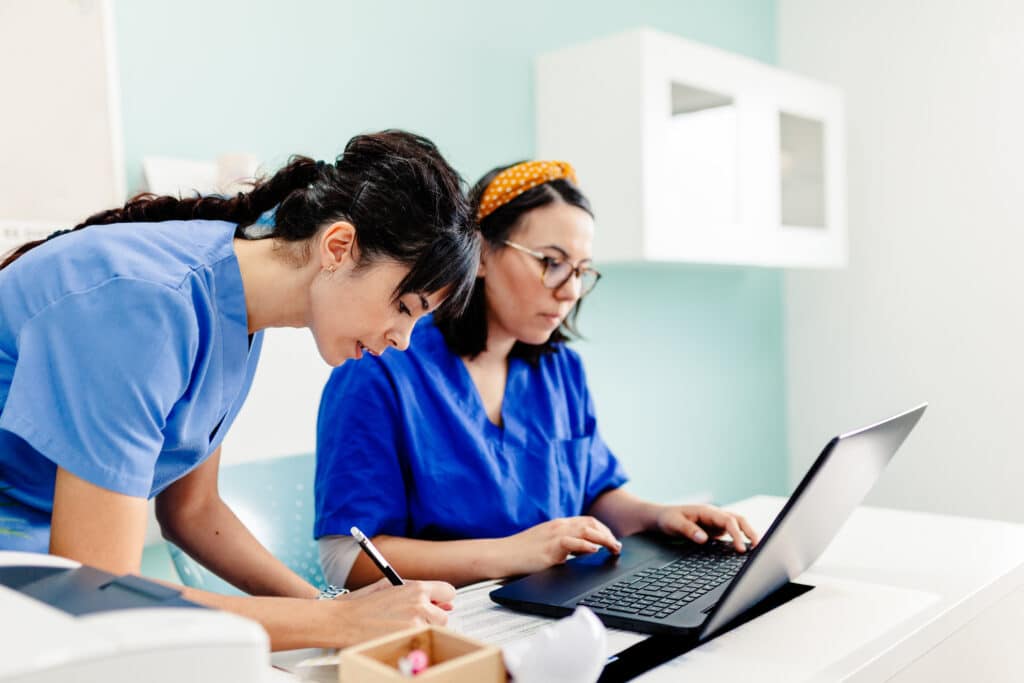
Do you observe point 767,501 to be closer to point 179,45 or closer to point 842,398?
point 179,45

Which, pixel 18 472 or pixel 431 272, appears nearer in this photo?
pixel 18 472

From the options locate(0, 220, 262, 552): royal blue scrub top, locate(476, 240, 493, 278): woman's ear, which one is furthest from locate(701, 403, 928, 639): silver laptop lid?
locate(476, 240, 493, 278): woman's ear

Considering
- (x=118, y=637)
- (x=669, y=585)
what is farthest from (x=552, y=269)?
(x=118, y=637)

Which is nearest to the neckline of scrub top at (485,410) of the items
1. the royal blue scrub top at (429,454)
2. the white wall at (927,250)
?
the royal blue scrub top at (429,454)

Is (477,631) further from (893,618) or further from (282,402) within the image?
(282,402)

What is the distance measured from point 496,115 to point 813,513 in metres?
1.66

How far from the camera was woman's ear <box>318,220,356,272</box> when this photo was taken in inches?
37.8

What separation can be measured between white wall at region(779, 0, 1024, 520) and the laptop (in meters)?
2.05

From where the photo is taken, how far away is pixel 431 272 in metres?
0.99

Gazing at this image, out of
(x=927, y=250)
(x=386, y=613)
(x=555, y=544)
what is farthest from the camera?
(x=927, y=250)

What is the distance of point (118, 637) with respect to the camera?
507 millimetres

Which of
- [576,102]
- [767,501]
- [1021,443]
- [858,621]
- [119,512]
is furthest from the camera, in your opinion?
[1021,443]

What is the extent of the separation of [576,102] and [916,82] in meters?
1.36

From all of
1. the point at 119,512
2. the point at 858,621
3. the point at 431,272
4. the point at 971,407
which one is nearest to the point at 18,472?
the point at 119,512
